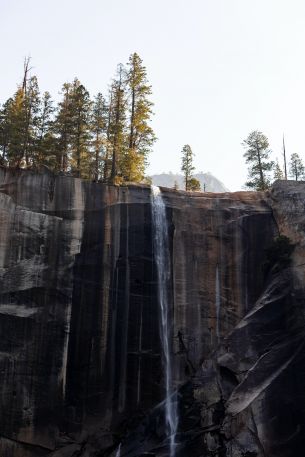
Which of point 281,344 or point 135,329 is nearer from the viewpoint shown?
point 281,344

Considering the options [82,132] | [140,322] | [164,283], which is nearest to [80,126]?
[82,132]

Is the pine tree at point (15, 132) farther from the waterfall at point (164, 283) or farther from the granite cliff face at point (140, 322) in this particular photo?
the waterfall at point (164, 283)

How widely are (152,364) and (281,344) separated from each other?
731 cm

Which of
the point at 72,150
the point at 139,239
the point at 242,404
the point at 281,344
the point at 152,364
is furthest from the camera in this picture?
the point at 72,150

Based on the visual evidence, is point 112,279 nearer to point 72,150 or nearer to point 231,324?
point 231,324

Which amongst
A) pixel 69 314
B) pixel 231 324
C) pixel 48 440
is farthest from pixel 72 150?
pixel 48 440

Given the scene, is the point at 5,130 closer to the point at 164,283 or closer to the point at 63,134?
the point at 63,134

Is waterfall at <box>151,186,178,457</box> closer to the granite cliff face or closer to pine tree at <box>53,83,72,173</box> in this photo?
the granite cliff face

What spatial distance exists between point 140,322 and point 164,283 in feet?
9.19

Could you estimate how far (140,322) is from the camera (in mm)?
32188

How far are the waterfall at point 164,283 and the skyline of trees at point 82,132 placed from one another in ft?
17.6

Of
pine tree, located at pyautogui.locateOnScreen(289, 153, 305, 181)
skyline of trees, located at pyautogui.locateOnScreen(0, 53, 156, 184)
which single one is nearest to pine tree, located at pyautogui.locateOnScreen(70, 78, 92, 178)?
skyline of trees, located at pyautogui.locateOnScreen(0, 53, 156, 184)

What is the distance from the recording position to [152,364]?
31.5 m

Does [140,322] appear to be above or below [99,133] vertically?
below
